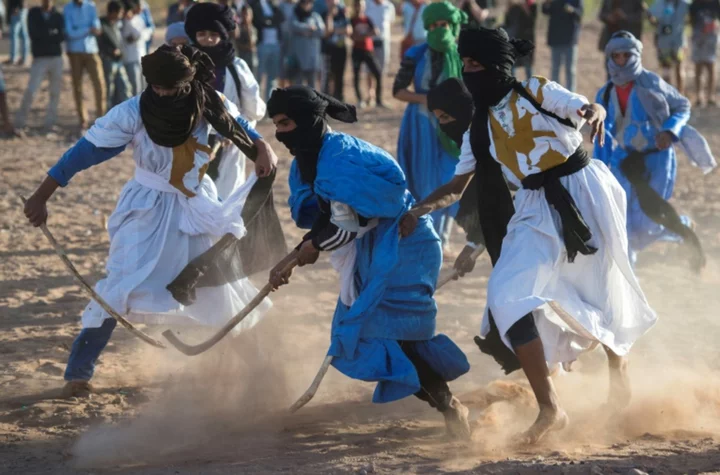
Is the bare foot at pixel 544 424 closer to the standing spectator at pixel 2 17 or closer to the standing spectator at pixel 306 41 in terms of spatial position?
the standing spectator at pixel 306 41

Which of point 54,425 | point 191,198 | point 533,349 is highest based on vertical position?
point 191,198

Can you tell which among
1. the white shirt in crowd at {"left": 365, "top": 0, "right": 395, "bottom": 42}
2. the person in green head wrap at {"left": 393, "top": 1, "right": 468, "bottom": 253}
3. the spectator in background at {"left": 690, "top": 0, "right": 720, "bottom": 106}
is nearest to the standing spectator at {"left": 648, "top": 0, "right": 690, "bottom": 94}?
the spectator in background at {"left": 690, "top": 0, "right": 720, "bottom": 106}

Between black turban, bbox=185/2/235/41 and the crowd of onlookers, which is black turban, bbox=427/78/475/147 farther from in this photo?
the crowd of onlookers

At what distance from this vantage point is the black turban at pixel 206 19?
23.8 ft

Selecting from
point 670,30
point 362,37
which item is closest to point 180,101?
point 362,37

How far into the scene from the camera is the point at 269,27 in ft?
54.7

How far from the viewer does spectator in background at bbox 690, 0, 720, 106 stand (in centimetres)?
1722

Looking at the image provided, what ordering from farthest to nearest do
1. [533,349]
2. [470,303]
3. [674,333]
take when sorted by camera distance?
[470,303], [674,333], [533,349]

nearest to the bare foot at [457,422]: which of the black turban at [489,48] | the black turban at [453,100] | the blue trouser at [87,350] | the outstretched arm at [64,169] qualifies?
the black turban at [489,48]

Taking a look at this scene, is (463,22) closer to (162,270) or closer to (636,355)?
(636,355)

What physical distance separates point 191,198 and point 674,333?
3.35 metres

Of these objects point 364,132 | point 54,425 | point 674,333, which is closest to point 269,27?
point 364,132

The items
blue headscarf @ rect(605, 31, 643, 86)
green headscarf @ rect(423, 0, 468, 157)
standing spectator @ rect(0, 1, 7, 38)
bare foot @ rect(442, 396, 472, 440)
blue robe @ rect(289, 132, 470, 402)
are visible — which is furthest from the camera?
standing spectator @ rect(0, 1, 7, 38)

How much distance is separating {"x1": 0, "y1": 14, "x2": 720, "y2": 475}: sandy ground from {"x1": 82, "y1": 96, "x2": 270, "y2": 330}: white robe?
0.53 meters
